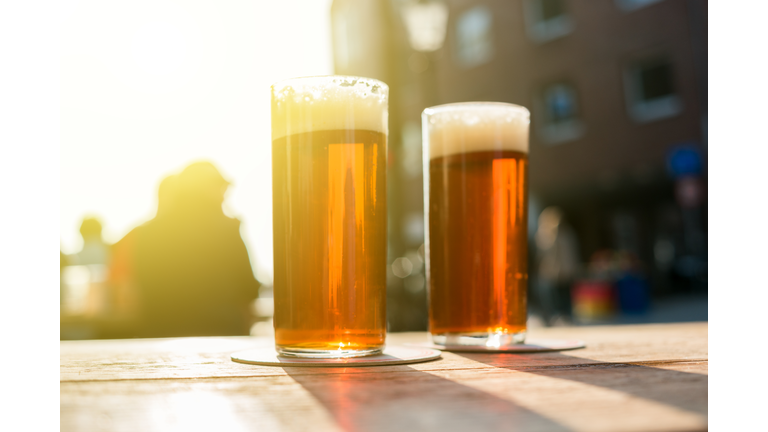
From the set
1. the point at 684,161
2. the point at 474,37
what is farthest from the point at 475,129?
the point at 474,37

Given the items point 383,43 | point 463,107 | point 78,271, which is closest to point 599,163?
point 383,43

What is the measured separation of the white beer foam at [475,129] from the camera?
4.23 ft

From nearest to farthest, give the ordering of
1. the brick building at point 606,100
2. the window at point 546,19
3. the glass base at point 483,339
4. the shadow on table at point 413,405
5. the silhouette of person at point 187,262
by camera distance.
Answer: the shadow on table at point 413,405 → the glass base at point 483,339 → the silhouette of person at point 187,262 → the brick building at point 606,100 → the window at point 546,19

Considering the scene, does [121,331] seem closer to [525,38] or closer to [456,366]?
[456,366]

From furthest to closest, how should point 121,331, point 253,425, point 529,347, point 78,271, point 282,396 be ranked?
1. point 78,271
2. point 121,331
3. point 529,347
4. point 282,396
5. point 253,425

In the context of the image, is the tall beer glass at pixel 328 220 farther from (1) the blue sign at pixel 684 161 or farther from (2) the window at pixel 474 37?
(2) the window at pixel 474 37

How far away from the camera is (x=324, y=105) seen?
1.07 m

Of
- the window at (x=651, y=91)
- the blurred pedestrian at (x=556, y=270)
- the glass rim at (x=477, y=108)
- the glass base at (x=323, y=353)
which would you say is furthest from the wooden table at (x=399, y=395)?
the window at (x=651, y=91)

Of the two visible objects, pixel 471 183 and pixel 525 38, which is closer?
pixel 471 183

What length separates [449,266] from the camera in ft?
4.12

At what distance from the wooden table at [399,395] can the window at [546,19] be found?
14628mm

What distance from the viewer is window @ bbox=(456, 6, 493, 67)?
16109mm

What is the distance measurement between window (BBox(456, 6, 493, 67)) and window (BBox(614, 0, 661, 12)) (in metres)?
3.36

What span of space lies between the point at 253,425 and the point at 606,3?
14.7 metres
